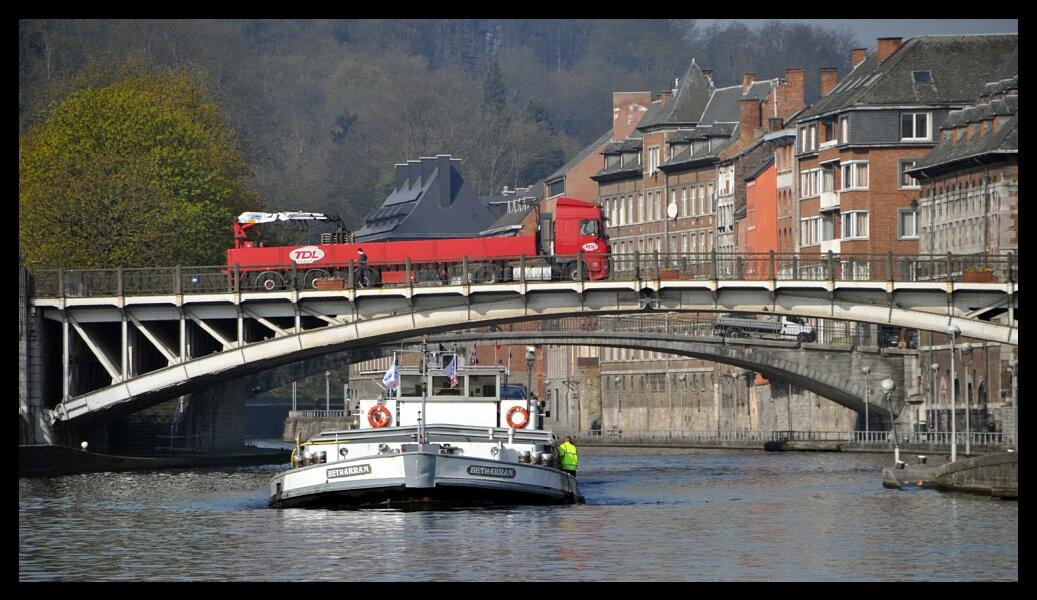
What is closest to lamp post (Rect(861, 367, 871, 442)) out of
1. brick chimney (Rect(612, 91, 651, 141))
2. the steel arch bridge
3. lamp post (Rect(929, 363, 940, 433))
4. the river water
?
lamp post (Rect(929, 363, 940, 433))

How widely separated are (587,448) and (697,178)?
37259mm

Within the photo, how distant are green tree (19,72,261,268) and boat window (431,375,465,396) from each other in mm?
34643

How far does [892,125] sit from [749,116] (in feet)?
102

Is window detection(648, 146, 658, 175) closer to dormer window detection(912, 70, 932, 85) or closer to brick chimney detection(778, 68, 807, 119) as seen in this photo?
brick chimney detection(778, 68, 807, 119)

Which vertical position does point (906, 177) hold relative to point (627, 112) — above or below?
below

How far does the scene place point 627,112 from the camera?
185000mm

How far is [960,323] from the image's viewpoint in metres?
75.1

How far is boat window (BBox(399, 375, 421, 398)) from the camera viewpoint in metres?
66.9

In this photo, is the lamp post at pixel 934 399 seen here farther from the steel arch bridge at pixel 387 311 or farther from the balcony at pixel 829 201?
the steel arch bridge at pixel 387 311

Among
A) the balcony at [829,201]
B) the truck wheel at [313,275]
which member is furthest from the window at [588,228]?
the balcony at [829,201]

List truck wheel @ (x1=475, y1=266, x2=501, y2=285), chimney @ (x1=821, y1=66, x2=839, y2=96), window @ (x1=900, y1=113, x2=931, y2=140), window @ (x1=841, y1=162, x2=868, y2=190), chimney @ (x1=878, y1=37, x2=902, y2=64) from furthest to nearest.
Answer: chimney @ (x1=821, y1=66, x2=839, y2=96)
chimney @ (x1=878, y1=37, x2=902, y2=64)
window @ (x1=841, y1=162, x2=868, y2=190)
window @ (x1=900, y1=113, x2=931, y2=140)
truck wheel @ (x1=475, y1=266, x2=501, y2=285)

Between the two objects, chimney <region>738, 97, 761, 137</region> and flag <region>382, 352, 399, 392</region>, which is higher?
chimney <region>738, 97, 761, 137</region>

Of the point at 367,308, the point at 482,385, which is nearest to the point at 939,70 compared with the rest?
the point at 367,308

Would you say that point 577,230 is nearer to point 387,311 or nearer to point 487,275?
point 487,275
